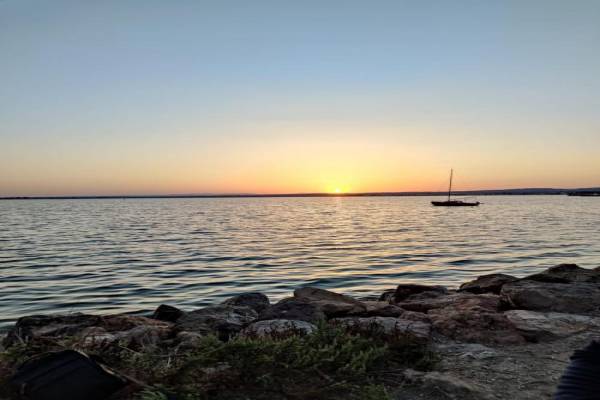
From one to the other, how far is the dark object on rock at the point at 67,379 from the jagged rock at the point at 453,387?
107 inches

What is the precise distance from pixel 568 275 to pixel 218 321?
9.25 metres

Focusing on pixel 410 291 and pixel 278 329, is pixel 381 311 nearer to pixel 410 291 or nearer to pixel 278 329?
pixel 278 329

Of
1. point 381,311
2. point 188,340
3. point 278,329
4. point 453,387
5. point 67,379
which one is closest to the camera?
point 67,379

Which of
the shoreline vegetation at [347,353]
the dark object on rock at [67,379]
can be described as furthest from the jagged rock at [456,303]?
the dark object on rock at [67,379]

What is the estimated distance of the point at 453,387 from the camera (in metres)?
4.04

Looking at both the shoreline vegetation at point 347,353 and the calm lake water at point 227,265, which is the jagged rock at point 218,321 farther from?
the calm lake water at point 227,265

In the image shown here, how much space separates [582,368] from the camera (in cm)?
317

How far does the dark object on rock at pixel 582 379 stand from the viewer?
290cm

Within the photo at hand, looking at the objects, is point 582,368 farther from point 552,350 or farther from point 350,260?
point 350,260

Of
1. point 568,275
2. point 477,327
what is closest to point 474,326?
point 477,327

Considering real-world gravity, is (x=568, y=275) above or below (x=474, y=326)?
below

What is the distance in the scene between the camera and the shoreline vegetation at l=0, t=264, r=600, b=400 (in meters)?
3.96

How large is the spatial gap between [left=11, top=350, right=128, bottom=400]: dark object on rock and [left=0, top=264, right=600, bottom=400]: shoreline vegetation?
0.09 m

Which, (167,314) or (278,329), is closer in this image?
(278,329)
